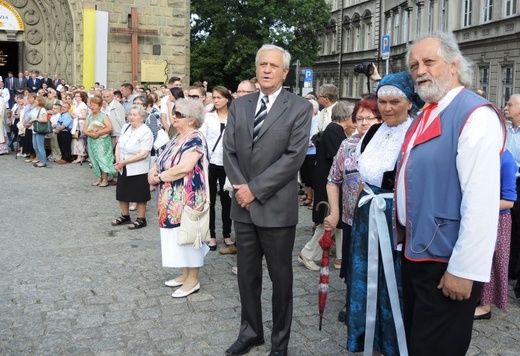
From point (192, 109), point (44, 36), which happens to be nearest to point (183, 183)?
point (192, 109)

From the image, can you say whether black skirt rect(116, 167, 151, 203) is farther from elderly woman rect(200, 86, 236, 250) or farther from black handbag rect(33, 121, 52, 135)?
Answer: black handbag rect(33, 121, 52, 135)

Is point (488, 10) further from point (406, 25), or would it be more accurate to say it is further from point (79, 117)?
point (79, 117)

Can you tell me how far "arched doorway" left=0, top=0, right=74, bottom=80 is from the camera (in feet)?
68.4

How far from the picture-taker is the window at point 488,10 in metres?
28.6

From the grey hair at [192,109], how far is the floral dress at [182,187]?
13 centimetres

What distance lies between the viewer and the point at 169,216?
547cm

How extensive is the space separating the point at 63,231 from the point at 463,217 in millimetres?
6434

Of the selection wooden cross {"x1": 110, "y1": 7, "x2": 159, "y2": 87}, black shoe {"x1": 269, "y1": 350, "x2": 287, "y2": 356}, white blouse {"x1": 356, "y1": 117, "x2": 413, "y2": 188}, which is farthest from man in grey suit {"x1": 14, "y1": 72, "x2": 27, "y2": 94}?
white blouse {"x1": 356, "y1": 117, "x2": 413, "y2": 188}

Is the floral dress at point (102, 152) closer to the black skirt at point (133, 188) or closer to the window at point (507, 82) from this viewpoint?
the black skirt at point (133, 188)

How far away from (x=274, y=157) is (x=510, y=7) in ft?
86.4

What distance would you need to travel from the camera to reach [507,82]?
27.0m

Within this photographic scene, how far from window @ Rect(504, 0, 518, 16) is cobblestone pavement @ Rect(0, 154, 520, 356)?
22506mm

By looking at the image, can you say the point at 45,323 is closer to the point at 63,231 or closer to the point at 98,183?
the point at 63,231

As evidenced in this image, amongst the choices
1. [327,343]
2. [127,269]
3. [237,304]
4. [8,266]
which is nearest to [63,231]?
[8,266]
